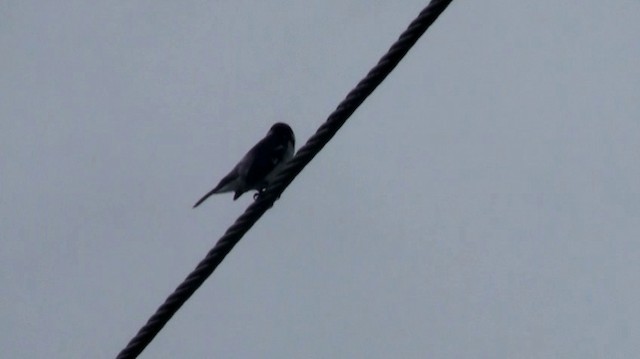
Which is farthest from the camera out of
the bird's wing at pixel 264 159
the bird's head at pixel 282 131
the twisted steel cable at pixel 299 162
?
the bird's head at pixel 282 131

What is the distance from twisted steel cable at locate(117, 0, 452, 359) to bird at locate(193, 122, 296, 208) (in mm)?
3750

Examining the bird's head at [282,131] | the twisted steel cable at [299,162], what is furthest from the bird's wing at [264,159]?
the twisted steel cable at [299,162]

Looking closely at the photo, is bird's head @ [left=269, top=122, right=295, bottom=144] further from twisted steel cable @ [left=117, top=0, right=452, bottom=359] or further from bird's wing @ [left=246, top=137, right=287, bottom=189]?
twisted steel cable @ [left=117, top=0, right=452, bottom=359]

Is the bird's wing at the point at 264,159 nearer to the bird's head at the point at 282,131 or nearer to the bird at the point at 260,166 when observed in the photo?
the bird at the point at 260,166

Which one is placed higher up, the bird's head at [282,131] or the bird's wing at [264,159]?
the bird's head at [282,131]

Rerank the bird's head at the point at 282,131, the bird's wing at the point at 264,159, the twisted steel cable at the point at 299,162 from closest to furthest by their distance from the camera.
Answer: the twisted steel cable at the point at 299,162, the bird's wing at the point at 264,159, the bird's head at the point at 282,131

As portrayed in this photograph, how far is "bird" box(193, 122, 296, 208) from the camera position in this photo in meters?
8.74

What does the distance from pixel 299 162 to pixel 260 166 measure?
13.0 feet

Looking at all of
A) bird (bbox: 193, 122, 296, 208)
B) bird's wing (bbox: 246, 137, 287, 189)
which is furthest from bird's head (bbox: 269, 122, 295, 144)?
bird's wing (bbox: 246, 137, 287, 189)

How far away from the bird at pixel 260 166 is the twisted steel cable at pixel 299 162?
12.3ft

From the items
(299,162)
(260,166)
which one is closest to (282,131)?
(260,166)

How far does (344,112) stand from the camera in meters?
4.75

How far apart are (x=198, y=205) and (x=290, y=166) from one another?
449 centimetres

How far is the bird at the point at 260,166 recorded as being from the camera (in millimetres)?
8742
